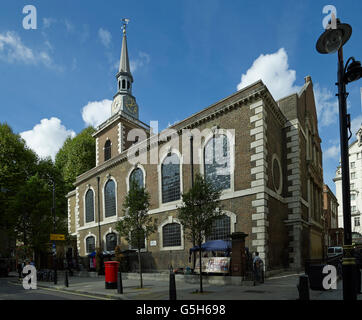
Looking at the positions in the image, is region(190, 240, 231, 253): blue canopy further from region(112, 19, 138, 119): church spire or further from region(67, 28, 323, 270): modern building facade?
region(112, 19, 138, 119): church spire

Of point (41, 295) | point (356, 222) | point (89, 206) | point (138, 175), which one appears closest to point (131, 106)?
point (89, 206)

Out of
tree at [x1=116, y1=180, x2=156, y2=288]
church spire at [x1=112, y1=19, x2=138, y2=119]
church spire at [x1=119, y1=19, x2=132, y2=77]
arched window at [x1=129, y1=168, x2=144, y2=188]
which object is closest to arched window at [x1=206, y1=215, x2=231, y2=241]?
tree at [x1=116, y1=180, x2=156, y2=288]

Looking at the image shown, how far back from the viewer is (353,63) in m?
7.10

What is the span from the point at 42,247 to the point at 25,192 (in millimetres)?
5663

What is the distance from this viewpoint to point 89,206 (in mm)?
35031

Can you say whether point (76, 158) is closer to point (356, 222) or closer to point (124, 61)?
point (124, 61)

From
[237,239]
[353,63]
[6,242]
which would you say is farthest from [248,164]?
[6,242]

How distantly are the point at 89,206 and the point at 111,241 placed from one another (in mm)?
6208

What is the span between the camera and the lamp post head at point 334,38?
274 inches

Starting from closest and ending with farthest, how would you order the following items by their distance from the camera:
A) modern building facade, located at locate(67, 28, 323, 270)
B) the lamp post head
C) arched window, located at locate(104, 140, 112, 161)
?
the lamp post head < modern building facade, located at locate(67, 28, 323, 270) < arched window, located at locate(104, 140, 112, 161)

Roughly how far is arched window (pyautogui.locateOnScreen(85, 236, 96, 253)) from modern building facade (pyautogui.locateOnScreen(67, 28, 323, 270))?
1.85m

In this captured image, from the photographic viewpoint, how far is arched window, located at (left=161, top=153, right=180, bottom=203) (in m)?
24.1

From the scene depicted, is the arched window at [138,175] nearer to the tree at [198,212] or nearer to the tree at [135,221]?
the tree at [135,221]

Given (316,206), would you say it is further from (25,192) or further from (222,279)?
(25,192)
